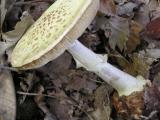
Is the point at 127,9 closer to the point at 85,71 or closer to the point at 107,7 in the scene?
the point at 107,7

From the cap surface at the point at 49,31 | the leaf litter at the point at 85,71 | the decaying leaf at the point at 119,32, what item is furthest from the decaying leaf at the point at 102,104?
the cap surface at the point at 49,31

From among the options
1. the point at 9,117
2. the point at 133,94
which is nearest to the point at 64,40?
the point at 133,94

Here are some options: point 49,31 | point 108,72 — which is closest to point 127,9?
point 108,72

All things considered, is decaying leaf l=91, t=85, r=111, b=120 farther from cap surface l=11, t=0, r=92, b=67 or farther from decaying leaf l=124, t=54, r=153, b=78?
cap surface l=11, t=0, r=92, b=67

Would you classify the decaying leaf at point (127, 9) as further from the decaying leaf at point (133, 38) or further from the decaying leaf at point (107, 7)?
the decaying leaf at point (133, 38)

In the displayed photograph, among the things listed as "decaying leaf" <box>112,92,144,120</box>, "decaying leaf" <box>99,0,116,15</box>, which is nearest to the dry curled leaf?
"decaying leaf" <box>99,0,116,15</box>

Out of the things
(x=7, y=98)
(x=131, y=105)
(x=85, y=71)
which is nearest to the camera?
(x=131, y=105)

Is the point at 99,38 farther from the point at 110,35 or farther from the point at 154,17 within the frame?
the point at 154,17
